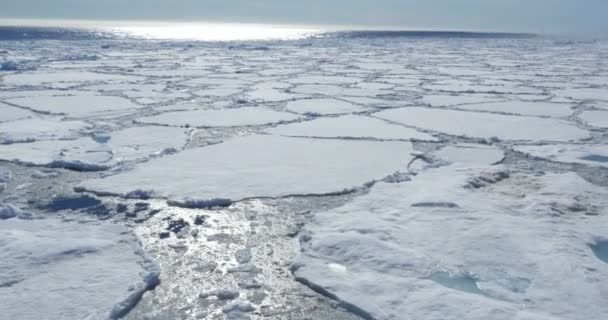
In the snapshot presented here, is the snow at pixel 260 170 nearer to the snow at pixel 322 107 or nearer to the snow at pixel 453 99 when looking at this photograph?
the snow at pixel 322 107

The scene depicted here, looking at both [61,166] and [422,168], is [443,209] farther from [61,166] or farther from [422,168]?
[61,166]

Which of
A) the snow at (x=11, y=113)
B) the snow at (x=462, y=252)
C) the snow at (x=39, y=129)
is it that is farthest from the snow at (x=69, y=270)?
the snow at (x=11, y=113)

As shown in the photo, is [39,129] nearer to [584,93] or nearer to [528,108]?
[528,108]

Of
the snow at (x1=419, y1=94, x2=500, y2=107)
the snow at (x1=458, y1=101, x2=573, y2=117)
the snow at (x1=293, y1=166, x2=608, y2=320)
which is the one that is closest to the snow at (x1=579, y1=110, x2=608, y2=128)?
the snow at (x1=458, y1=101, x2=573, y2=117)

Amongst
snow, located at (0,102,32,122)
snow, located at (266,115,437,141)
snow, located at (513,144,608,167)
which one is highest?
snow, located at (513,144,608,167)

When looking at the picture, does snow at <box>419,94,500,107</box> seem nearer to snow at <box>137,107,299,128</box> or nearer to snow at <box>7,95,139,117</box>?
snow at <box>137,107,299,128</box>

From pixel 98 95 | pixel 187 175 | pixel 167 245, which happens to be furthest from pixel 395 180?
pixel 98 95
